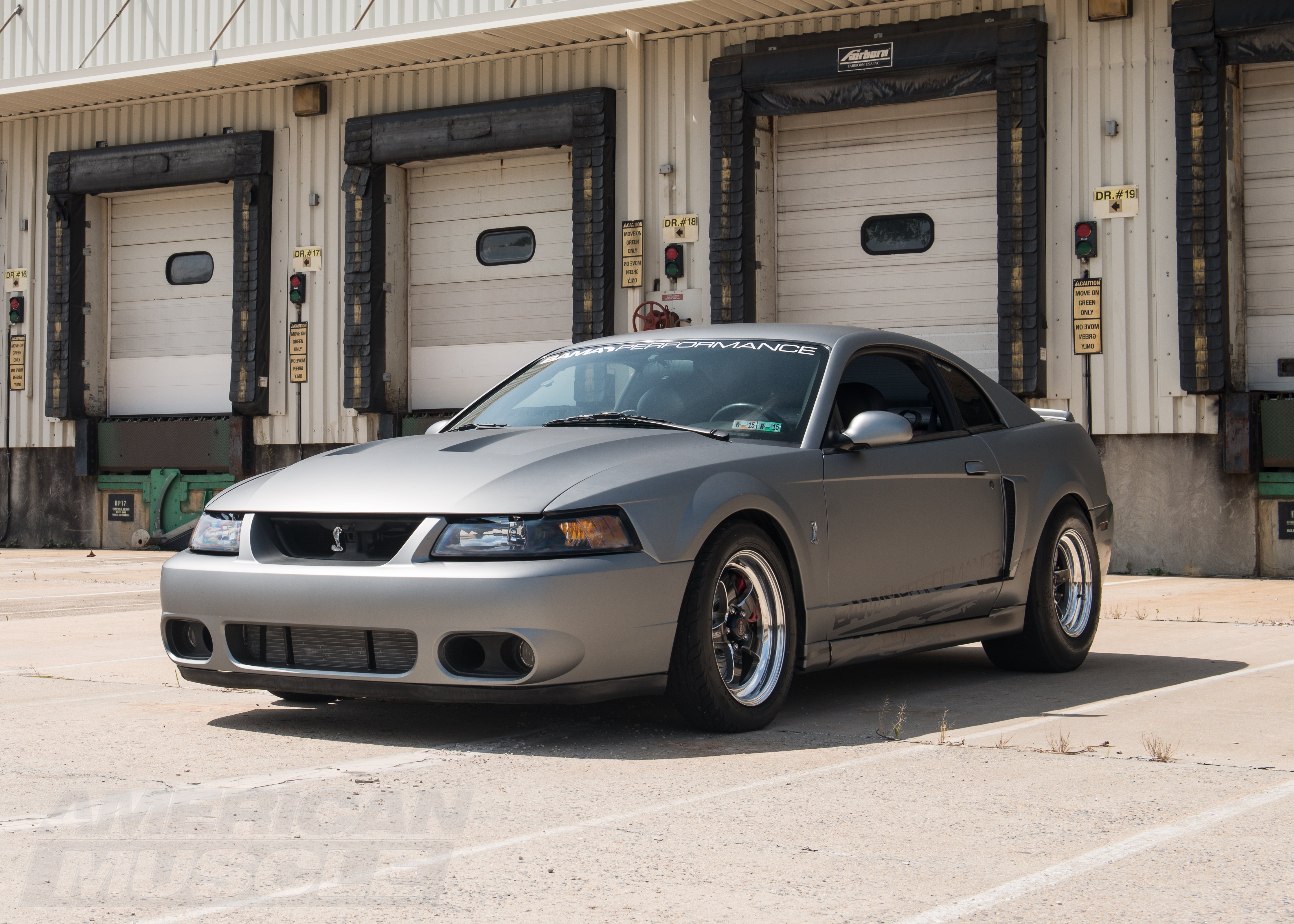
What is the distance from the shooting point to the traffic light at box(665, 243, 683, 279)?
15.1 metres

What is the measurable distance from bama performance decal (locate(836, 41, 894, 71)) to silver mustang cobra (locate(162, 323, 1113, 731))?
8.21m

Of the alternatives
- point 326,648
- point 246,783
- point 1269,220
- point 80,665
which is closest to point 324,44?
point 1269,220

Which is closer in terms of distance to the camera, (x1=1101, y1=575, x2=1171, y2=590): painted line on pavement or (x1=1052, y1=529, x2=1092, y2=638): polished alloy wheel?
(x1=1052, y1=529, x2=1092, y2=638): polished alloy wheel

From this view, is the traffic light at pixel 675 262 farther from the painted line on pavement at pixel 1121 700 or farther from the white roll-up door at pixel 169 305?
the painted line on pavement at pixel 1121 700

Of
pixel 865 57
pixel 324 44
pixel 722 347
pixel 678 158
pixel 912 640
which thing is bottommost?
pixel 912 640

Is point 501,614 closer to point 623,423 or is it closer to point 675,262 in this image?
point 623,423

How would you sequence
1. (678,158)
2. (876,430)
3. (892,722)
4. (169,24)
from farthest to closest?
(169,24) < (678,158) < (876,430) < (892,722)

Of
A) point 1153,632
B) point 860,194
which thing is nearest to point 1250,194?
point 860,194

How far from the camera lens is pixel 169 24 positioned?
58.2 feet

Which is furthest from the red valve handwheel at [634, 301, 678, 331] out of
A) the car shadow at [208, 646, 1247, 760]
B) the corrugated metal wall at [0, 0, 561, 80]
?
the car shadow at [208, 646, 1247, 760]

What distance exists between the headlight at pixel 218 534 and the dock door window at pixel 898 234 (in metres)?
10.2

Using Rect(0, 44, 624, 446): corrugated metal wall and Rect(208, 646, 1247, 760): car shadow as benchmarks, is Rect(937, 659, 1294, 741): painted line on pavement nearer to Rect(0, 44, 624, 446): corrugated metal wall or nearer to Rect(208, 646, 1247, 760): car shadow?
Rect(208, 646, 1247, 760): car shadow

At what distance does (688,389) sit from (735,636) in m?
1.10

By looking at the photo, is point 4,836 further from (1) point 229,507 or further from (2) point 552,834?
(1) point 229,507
